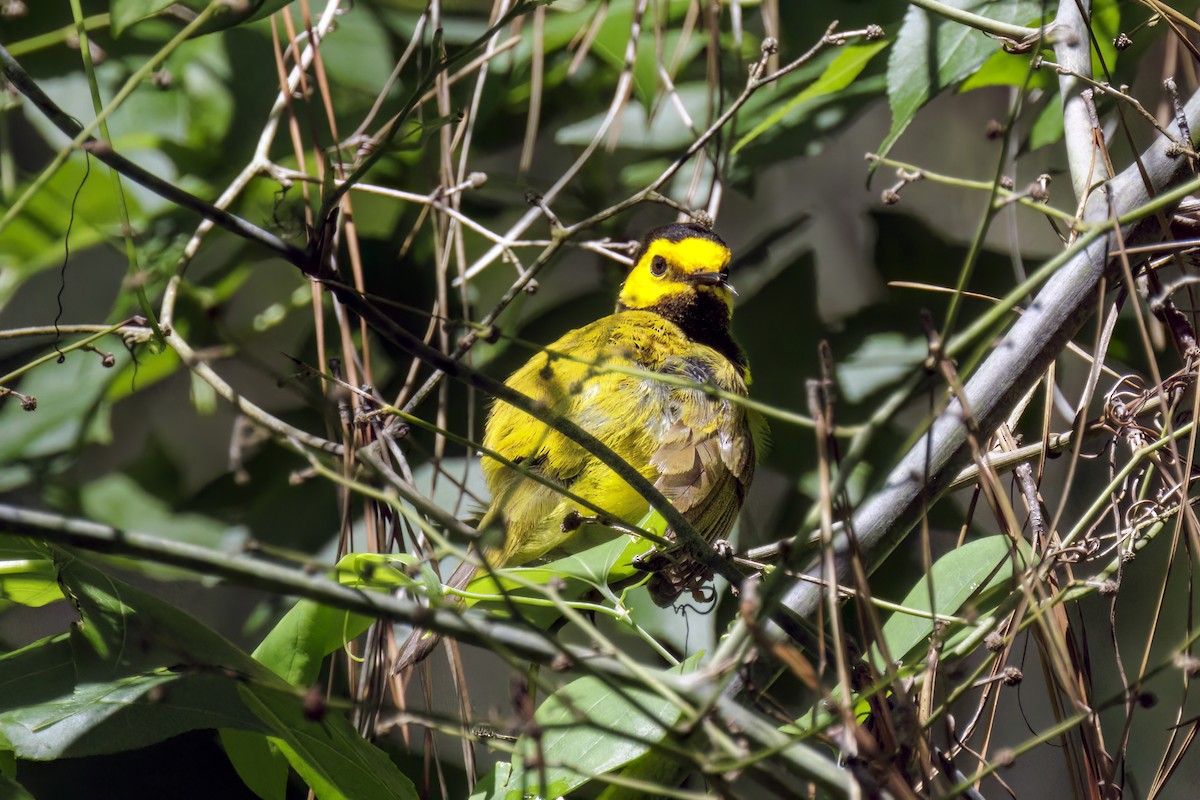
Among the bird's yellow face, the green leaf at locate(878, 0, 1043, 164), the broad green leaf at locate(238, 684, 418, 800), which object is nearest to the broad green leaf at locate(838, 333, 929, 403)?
the bird's yellow face

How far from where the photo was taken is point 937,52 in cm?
200

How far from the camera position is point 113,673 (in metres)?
1.29

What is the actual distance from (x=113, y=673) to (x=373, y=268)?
1542mm

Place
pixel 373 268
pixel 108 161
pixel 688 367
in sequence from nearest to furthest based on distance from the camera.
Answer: pixel 108 161 → pixel 688 367 → pixel 373 268

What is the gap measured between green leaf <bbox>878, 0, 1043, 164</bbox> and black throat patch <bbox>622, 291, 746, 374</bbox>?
2.81 feet

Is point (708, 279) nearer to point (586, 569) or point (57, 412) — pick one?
point (586, 569)

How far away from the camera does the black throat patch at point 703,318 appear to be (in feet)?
9.07

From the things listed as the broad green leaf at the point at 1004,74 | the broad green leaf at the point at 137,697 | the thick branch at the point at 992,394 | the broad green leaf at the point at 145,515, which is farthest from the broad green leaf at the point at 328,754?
the broad green leaf at the point at 1004,74

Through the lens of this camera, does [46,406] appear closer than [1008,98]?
Yes

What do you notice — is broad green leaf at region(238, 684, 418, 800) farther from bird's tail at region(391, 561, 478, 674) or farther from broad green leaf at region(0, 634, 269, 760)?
bird's tail at region(391, 561, 478, 674)

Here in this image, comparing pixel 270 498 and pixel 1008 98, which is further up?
pixel 1008 98

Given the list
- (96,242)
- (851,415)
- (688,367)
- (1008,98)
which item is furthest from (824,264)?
(96,242)

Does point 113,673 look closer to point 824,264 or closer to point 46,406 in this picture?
point 46,406

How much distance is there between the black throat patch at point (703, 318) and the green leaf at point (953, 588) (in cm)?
127
